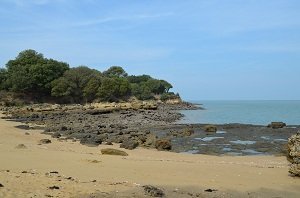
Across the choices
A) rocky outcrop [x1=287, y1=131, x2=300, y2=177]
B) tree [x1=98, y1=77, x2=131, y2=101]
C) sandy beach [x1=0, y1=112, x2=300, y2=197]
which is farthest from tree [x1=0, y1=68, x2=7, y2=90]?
rocky outcrop [x1=287, y1=131, x2=300, y2=177]

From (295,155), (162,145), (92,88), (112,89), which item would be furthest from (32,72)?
(295,155)

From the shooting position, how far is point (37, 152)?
1608 cm

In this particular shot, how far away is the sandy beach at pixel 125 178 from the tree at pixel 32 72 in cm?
6840

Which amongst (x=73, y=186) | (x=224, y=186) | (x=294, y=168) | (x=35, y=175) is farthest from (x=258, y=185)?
(x=35, y=175)

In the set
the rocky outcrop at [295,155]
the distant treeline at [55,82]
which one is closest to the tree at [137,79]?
the distant treeline at [55,82]

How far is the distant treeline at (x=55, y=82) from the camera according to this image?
81562 mm

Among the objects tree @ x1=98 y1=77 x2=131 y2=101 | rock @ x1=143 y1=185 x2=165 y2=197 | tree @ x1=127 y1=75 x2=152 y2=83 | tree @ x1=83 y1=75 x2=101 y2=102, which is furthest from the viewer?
tree @ x1=127 y1=75 x2=152 y2=83

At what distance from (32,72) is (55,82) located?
5378 millimetres

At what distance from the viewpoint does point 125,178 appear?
11484mm

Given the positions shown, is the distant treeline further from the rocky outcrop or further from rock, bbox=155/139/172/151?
the rocky outcrop

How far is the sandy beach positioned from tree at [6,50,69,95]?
68398mm

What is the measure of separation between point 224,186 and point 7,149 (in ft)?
32.2

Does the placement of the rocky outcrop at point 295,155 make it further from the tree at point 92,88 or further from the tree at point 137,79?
the tree at point 137,79

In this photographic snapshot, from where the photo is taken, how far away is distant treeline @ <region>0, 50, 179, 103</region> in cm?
8156
